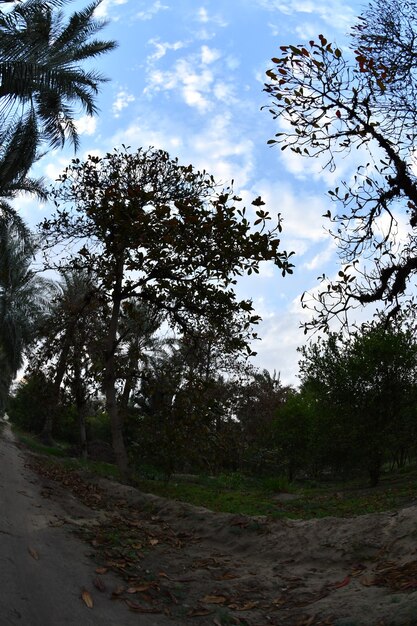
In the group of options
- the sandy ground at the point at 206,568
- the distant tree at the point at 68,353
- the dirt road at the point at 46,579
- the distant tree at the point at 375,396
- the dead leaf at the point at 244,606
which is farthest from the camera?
the distant tree at the point at 375,396

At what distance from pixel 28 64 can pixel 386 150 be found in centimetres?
944

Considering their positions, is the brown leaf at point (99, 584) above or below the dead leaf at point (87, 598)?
above

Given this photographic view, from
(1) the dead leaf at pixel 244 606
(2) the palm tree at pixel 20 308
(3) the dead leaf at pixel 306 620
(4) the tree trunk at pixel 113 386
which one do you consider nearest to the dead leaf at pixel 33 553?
(1) the dead leaf at pixel 244 606

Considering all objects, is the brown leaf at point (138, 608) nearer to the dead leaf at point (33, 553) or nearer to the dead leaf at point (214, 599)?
the dead leaf at point (214, 599)

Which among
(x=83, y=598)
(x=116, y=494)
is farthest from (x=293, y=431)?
(x=83, y=598)

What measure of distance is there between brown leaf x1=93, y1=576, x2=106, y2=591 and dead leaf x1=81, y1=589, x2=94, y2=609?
0.77ft

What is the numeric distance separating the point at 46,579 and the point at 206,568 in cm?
235

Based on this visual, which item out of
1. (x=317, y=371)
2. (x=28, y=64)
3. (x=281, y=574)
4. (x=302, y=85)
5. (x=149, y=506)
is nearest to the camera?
(x=302, y=85)

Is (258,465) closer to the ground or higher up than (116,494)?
higher up

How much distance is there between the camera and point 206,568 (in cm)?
665

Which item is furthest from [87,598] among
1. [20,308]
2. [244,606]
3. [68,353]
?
[20,308]

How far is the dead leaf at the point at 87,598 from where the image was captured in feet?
15.0

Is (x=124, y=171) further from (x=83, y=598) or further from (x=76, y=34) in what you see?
(x=83, y=598)

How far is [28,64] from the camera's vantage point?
41.1ft
